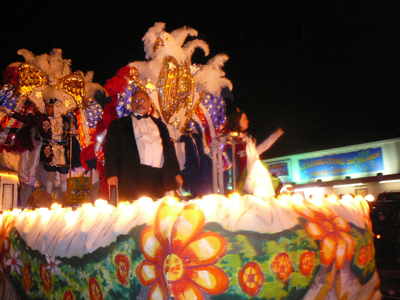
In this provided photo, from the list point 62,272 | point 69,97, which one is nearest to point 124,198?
point 62,272

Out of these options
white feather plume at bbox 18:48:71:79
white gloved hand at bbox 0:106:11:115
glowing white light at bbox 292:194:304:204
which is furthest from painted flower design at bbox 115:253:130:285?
white feather plume at bbox 18:48:71:79

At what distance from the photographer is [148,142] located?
117 inches

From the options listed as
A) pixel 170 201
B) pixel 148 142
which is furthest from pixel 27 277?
pixel 170 201

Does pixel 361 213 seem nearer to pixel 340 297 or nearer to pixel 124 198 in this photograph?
pixel 340 297

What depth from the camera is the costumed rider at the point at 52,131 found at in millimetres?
4863

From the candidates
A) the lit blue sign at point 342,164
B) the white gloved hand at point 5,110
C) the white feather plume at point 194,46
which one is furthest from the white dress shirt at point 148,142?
the lit blue sign at point 342,164

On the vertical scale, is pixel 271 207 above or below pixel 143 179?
below

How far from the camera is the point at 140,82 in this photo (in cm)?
373

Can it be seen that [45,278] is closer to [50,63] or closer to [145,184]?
[145,184]

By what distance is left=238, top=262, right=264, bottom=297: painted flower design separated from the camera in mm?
1619

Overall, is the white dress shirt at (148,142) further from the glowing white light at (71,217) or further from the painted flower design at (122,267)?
the painted flower design at (122,267)

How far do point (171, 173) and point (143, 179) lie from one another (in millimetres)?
268

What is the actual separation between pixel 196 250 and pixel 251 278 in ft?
0.90

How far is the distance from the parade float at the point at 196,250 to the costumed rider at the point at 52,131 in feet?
7.37
